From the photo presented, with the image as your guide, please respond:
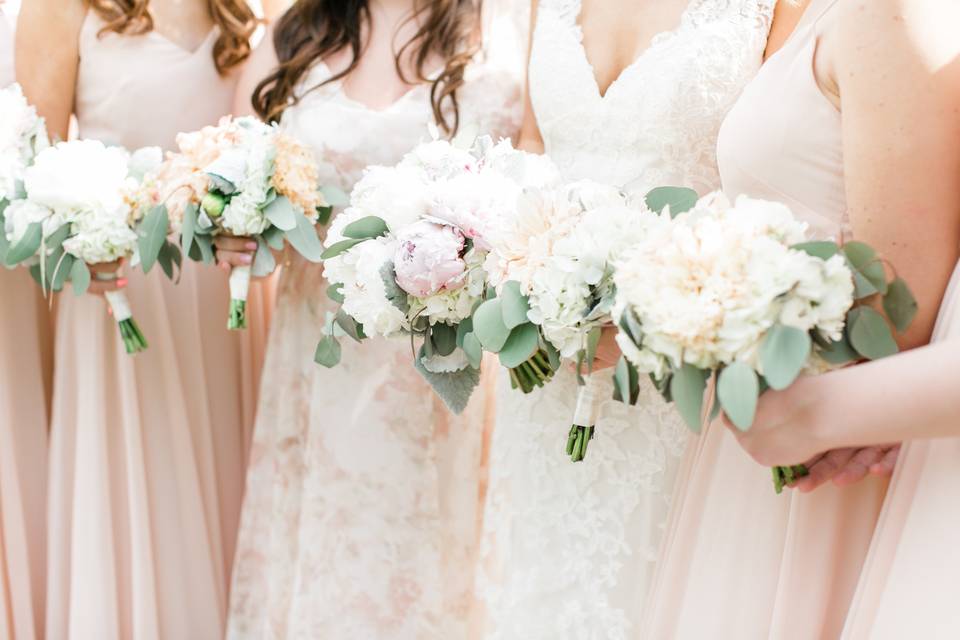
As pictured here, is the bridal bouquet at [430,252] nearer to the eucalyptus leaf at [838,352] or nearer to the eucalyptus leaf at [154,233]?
the eucalyptus leaf at [838,352]

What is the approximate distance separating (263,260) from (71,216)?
1.68ft

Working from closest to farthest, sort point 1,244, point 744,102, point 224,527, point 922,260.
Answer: point 922,260, point 744,102, point 1,244, point 224,527

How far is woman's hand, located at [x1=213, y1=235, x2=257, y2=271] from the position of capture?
2.56 m

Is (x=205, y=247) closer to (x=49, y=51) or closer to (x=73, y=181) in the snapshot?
(x=73, y=181)

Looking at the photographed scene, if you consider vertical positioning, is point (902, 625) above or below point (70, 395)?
below

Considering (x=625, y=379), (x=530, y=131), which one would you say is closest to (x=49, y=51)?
(x=530, y=131)

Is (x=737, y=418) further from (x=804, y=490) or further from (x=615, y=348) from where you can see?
(x=615, y=348)

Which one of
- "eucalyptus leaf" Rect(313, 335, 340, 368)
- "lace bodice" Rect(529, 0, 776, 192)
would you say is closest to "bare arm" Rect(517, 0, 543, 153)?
"lace bodice" Rect(529, 0, 776, 192)

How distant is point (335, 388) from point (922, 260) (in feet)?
5.91

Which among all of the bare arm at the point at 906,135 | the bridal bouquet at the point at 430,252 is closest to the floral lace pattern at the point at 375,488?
the bridal bouquet at the point at 430,252

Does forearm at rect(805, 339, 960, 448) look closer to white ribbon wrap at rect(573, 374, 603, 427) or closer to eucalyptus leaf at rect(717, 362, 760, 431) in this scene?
eucalyptus leaf at rect(717, 362, 760, 431)

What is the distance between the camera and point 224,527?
10.8ft

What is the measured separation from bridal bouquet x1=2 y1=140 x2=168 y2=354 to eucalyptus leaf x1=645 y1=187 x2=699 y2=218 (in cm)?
152

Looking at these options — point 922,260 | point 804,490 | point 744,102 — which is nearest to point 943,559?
point 804,490
